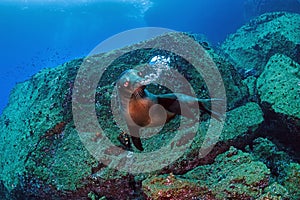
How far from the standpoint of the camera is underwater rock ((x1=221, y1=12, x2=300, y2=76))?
622cm

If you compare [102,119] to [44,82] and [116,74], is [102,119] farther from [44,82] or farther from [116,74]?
[44,82]

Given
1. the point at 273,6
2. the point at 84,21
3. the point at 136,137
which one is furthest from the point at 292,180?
the point at 84,21

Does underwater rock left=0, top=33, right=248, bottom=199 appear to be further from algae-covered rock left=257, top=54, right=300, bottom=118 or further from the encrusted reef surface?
algae-covered rock left=257, top=54, right=300, bottom=118

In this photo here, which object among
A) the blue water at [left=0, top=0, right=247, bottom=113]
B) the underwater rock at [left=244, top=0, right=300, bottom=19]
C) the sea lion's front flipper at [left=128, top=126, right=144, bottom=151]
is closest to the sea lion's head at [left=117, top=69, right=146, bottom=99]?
the sea lion's front flipper at [left=128, top=126, right=144, bottom=151]

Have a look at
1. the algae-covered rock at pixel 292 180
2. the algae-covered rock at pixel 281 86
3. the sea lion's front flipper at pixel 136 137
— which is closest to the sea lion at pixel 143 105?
the sea lion's front flipper at pixel 136 137

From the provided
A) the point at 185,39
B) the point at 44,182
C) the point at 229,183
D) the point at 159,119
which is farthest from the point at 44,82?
the point at 229,183

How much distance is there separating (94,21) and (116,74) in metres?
48.5

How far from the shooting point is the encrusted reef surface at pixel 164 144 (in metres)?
2.35

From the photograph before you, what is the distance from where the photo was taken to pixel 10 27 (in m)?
37.8

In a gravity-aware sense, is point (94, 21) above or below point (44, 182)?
above

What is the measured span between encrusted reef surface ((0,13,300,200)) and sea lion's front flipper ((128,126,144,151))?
90mm

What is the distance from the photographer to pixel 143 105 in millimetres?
3111

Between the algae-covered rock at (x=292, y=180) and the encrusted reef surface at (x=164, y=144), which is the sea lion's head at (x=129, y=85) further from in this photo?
the algae-covered rock at (x=292, y=180)

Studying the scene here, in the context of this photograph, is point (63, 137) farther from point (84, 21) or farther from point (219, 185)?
point (84, 21)
